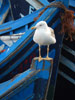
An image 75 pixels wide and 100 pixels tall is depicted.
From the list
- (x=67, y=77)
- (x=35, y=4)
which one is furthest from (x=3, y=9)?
(x=67, y=77)

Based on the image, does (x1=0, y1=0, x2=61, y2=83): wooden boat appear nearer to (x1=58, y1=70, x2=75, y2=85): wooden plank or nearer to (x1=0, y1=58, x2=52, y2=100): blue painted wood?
(x1=0, y1=58, x2=52, y2=100): blue painted wood

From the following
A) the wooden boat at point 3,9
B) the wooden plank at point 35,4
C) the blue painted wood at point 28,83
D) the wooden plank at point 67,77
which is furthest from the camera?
the wooden boat at point 3,9

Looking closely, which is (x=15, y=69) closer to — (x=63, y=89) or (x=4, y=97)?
(x=4, y=97)

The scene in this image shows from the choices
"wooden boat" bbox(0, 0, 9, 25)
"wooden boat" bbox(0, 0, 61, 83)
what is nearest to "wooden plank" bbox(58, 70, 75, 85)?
"wooden boat" bbox(0, 0, 61, 83)

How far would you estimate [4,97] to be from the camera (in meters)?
1.41

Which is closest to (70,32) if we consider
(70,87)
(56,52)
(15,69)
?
(56,52)

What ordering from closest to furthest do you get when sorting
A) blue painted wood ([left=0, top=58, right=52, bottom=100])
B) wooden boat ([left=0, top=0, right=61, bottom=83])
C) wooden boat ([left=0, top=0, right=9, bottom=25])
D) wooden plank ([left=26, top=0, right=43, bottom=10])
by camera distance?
blue painted wood ([left=0, top=58, right=52, bottom=100]) → wooden boat ([left=0, top=0, right=61, bottom=83]) → wooden plank ([left=26, top=0, right=43, bottom=10]) → wooden boat ([left=0, top=0, right=9, bottom=25])

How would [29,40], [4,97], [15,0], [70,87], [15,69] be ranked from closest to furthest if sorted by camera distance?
[4,97], [29,40], [15,69], [70,87], [15,0]

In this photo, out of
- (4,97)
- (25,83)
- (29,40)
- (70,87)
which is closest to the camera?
(4,97)

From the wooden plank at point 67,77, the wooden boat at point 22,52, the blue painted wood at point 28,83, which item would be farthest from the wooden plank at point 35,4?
the blue painted wood at point 28,83

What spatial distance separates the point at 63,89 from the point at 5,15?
186cm

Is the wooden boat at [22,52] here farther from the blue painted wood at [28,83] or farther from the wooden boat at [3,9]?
the wooden boat at [3,9]

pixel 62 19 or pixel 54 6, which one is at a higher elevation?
pixel 54 6

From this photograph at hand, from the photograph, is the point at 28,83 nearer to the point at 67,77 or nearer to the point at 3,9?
the point at 67,77
